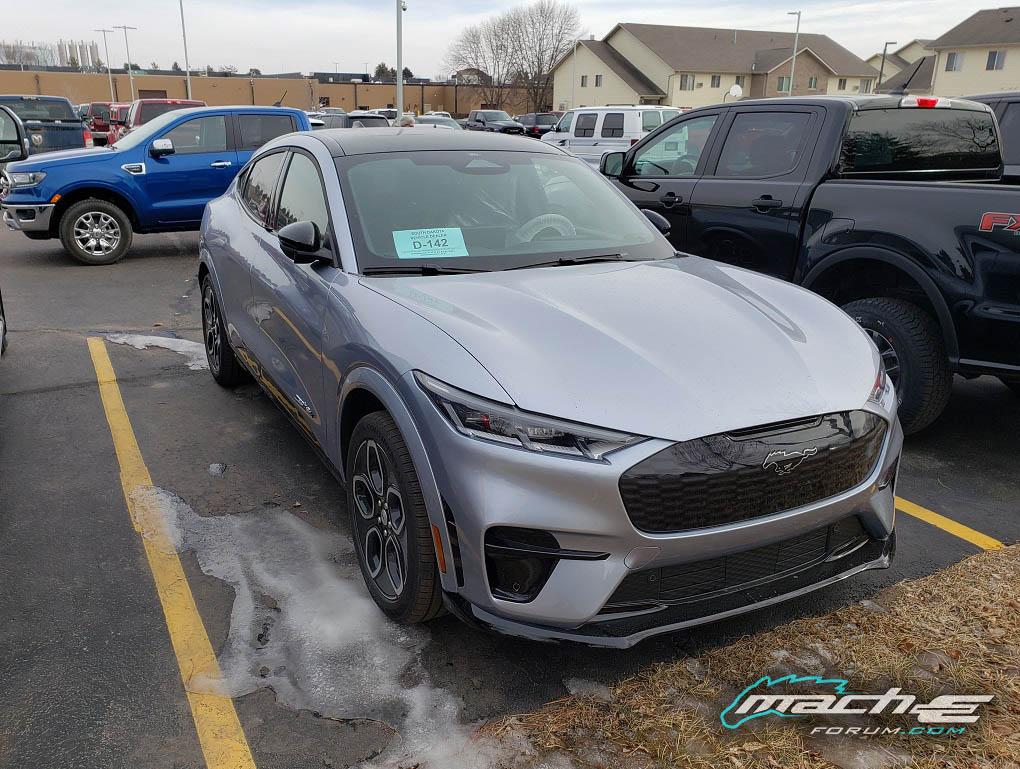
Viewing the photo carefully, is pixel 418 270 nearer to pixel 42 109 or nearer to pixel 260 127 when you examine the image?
pixel 260 127

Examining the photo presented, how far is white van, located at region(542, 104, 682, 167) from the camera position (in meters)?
19.7

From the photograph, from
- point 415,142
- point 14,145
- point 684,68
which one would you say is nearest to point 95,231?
point 14,145

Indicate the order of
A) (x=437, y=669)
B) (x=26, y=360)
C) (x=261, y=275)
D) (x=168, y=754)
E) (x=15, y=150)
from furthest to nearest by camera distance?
(x=15, y=150), (x=26, y=360), (x=261, y=275), (x=437, y=669), (x=168, y=754)

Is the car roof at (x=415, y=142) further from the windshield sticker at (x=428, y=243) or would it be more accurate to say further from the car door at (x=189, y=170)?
the car door at (x=189, y=170)

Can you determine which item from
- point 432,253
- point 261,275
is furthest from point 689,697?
point 261,275

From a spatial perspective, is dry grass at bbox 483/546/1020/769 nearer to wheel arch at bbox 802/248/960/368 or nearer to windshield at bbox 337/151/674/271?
wheel arch at bbox 802/248/960/368

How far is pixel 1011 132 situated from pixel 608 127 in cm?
1409

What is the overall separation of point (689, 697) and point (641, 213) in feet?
8.07

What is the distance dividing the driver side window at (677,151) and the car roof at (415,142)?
6.94 feet

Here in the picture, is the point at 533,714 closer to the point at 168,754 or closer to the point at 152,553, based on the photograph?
the point at 168,754

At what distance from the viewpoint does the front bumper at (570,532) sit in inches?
90.7

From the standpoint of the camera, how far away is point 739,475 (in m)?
2.36

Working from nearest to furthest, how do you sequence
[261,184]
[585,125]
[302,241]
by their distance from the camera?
Result: [302,241], [261,184], [585,125]

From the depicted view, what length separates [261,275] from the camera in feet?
13.8
